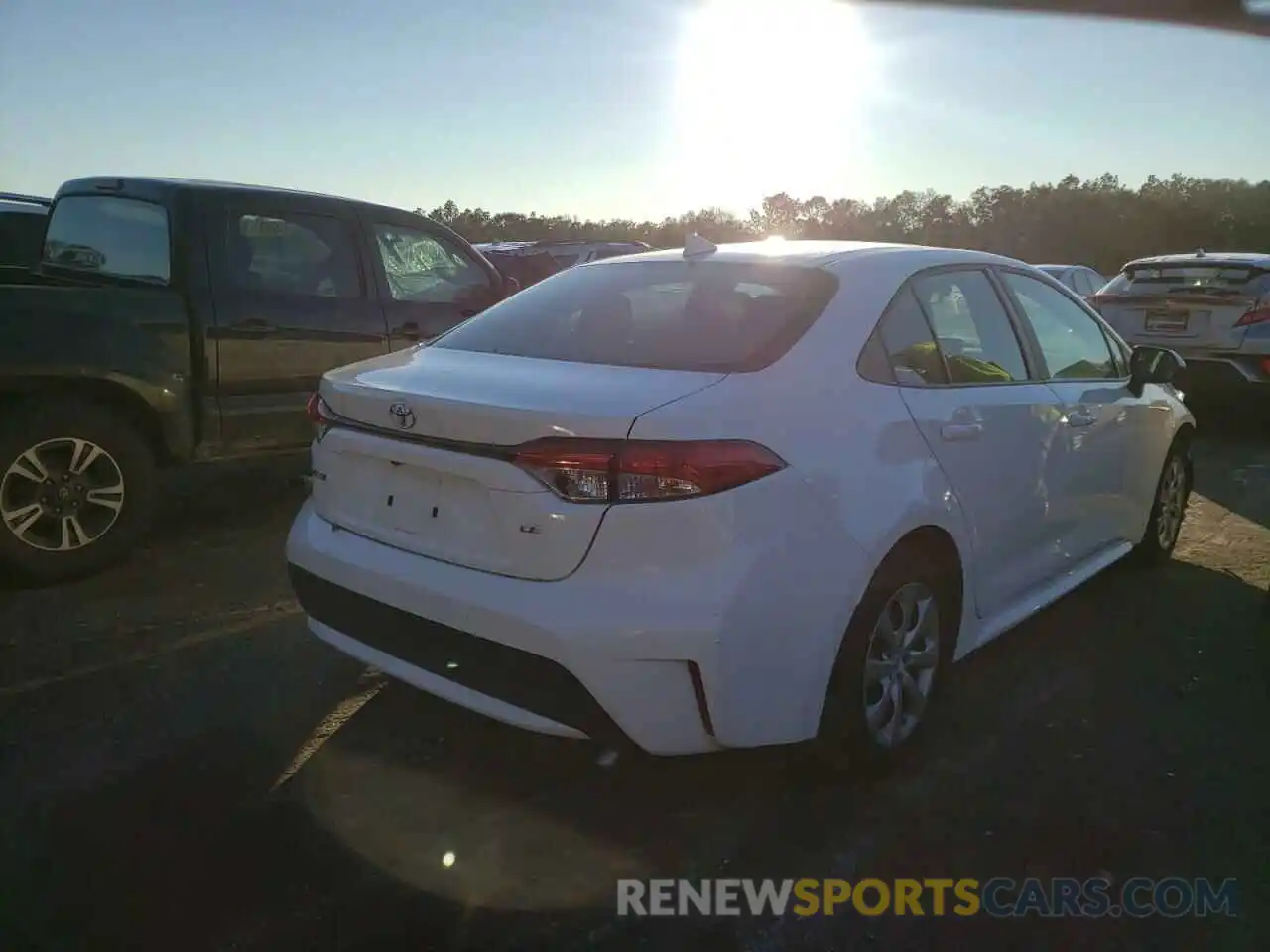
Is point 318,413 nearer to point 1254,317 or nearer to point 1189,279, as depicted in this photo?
point 1254,317

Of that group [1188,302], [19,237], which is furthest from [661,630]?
[1188,302]

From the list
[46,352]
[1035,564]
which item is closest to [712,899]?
[1035,564]

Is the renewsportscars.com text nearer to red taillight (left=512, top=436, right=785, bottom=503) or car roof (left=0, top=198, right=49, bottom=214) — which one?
red taillight (left=512, top=436, right=785, bottom=503)

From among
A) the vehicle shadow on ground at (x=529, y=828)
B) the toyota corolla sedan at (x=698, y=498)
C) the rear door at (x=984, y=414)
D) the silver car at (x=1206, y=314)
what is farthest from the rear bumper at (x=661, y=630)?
the silver car at (x=1206, y=314)

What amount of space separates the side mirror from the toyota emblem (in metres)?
3.36

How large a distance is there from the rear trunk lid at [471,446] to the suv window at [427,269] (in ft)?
10.6

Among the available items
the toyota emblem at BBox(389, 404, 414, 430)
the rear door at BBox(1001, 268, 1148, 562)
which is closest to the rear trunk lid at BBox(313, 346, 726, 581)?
the toyota emblem at BBox(389, 404, 414, 430)

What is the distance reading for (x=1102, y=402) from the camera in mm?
4504

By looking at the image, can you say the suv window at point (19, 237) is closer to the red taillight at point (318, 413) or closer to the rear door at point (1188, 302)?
the red taillight at point (318, 413)

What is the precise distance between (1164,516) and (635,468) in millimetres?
3848

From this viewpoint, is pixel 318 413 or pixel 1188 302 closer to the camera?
pixel 318 413

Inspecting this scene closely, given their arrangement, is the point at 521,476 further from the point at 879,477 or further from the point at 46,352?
the point at 46,352

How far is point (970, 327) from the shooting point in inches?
152

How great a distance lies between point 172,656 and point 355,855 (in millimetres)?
1643
